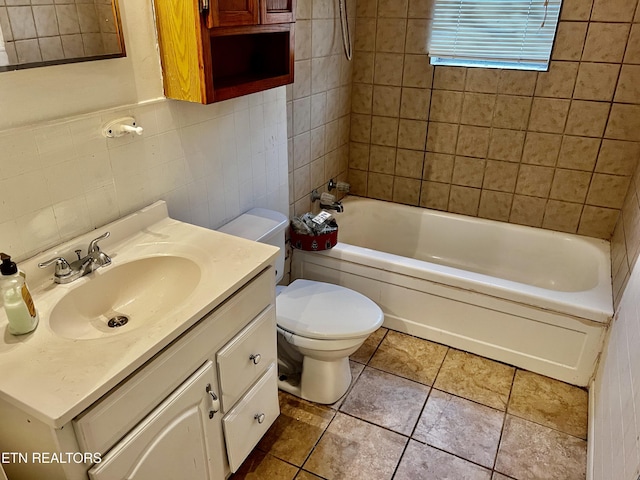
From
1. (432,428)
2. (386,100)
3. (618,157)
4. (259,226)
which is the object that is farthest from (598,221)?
(259,226)

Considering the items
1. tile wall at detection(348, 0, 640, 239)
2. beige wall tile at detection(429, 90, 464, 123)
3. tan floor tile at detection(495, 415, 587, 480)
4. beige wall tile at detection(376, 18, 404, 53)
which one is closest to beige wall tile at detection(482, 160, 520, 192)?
tile wall at detection(348, 0, 640, 239)

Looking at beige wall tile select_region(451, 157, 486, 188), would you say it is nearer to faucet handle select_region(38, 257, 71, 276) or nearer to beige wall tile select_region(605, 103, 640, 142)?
beige wall tile select_region(605, 103, 640, 142)

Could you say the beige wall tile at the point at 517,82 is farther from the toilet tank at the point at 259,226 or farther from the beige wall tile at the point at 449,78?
the toilet tank at the point at 259,226

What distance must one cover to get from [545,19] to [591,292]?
131 cm

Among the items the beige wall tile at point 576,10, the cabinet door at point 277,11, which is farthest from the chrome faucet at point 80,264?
the beige wall tile at point 576,10

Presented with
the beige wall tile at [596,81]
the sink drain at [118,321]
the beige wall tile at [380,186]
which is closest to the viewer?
the sink drain at [118,321]

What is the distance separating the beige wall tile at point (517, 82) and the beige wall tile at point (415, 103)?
1.28 feet

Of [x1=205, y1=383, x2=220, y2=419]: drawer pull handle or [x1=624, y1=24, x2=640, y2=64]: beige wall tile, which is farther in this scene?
[x1=624, y1=24, x2=640, y2=64]: beige wall tile

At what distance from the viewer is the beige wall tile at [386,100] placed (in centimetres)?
279

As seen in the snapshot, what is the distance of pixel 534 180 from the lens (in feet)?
8.61

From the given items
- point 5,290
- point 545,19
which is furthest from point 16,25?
point 545,19

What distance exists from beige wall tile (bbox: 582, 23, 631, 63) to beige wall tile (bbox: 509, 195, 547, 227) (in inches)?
29.1

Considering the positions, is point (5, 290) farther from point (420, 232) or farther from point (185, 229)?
point (420, 232)

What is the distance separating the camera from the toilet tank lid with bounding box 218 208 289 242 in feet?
5.94
